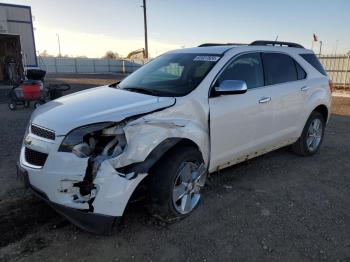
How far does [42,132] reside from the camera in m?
3.05

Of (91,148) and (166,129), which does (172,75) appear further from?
(91,148)

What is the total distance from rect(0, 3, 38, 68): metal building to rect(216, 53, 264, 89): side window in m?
15.9

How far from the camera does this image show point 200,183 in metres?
3.66

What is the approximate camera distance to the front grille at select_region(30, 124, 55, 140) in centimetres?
A: 292

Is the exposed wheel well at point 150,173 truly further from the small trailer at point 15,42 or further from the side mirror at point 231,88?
the small trailer at point 15,42

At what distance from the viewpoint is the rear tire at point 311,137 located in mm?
5396

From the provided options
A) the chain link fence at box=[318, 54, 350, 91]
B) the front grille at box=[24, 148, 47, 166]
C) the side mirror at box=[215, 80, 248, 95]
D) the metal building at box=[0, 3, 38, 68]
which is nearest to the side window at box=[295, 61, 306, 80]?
the side mirror at box=[215, 80, 248, 95]

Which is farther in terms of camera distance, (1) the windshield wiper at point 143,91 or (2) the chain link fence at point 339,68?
(2) the chain link fence at point 339,68

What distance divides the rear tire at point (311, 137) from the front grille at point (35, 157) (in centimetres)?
410

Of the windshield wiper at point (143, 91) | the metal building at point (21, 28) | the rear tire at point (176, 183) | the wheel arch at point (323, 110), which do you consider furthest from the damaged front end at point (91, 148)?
the metal building at point (21, 28)

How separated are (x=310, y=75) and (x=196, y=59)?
223 cm

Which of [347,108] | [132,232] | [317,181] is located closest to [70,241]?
[132,232]

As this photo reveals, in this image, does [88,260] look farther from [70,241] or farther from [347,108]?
[347,108]

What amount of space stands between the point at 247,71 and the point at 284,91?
763mm
